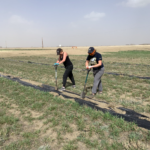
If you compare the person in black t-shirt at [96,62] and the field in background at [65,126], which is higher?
the person in black t-shirt at [96,62]

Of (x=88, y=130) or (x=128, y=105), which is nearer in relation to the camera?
(x=88, y=130)

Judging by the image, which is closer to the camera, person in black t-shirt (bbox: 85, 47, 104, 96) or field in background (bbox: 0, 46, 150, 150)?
field in background (bbox: 0, 46, 150, 150)

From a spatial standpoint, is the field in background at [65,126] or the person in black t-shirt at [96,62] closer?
the field in background at [65,126]

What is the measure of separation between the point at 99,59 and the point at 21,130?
3.47m

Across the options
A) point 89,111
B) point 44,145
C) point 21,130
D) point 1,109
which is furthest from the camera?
point 1,109

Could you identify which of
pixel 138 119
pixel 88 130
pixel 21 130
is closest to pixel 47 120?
pixel 21 130

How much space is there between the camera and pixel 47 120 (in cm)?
371

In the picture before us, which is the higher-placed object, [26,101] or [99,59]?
[99,59]

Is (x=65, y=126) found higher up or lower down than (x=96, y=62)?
lower down

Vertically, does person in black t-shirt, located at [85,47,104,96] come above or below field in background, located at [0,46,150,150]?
→ above

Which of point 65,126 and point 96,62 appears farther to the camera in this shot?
point 96,62

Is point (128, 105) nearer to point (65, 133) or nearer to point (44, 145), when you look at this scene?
point (65, 133)

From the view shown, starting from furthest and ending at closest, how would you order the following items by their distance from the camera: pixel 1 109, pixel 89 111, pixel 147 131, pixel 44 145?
pixel 1 109 < pixel 89 111 < pixel 147 131 < pixel 44 145

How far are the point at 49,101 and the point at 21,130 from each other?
173 centimetres
